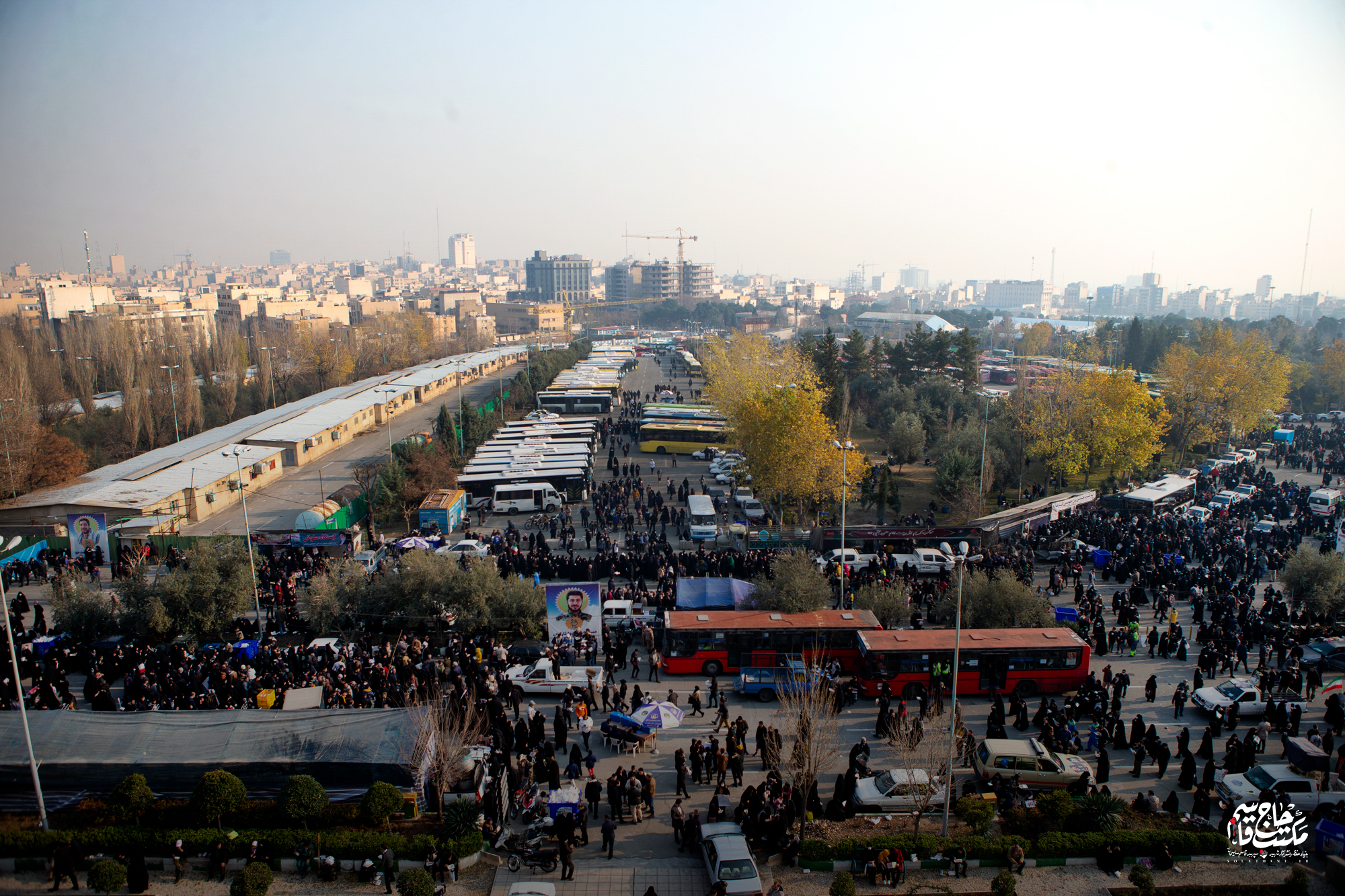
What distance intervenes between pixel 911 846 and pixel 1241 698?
7.71 meters

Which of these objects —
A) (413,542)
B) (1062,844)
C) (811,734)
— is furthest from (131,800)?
(1062,844)

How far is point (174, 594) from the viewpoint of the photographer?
15.9 m

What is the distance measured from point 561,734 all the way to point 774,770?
137 inches

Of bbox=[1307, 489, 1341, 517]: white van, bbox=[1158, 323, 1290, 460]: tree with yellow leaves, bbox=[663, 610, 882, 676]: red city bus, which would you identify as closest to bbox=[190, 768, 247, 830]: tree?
bbox=[663, 610, 882, 676]: red city bus

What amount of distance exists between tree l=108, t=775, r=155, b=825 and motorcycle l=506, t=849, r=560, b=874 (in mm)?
4630

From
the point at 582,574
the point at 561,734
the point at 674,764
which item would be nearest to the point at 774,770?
the point at 674,764

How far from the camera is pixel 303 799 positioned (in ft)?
33.3

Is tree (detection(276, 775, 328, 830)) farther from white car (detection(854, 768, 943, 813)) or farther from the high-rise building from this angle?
the high-rise building

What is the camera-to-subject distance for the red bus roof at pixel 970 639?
14320 millimetres

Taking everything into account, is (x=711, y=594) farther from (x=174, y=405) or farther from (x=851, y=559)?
(x=174, y=405)

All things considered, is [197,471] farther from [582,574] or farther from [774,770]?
[774,770]

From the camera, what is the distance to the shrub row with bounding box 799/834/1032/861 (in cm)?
985

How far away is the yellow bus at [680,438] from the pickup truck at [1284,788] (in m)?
25.4

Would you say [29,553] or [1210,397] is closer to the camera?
[29,553]
